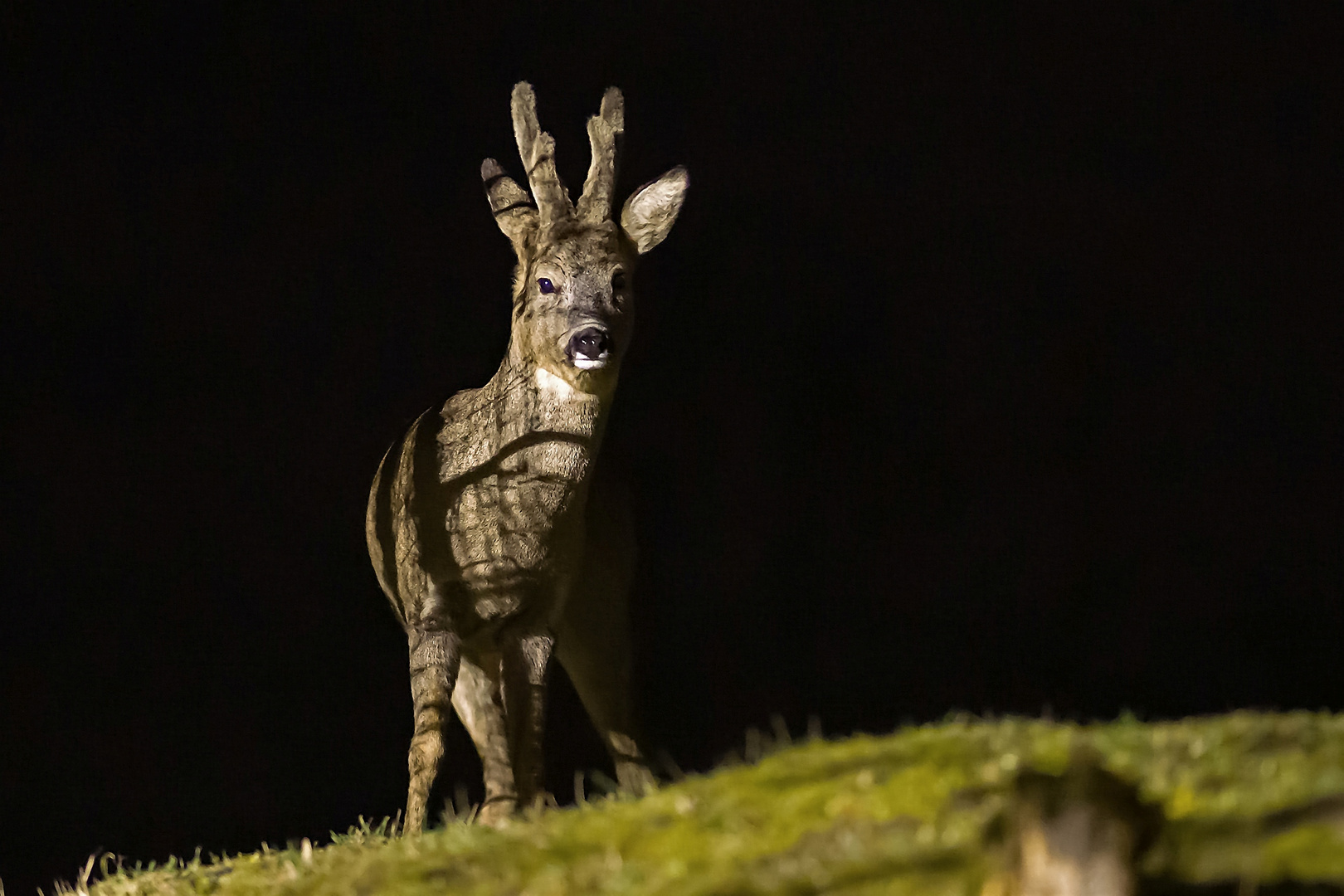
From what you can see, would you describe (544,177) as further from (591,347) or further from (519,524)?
(519,524)

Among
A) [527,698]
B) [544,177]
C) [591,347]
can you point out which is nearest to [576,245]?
[544,177]

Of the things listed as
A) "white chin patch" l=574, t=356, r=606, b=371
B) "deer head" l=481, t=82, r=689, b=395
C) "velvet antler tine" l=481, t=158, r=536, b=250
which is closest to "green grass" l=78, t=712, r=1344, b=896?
"white chin patch" l=574, t=356, r=606, b=371

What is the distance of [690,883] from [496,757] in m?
3.43

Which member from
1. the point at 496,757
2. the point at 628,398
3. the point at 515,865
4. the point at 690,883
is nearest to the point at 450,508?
the point at 496,757

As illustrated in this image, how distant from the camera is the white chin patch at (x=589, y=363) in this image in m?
6.75

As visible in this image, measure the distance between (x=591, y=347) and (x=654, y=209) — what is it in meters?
1.13

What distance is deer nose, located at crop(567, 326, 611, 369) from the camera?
6730mm

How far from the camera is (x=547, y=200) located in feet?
23.7

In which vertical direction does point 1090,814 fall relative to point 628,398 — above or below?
below

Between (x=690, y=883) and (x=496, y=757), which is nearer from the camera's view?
(x=690, y=883)

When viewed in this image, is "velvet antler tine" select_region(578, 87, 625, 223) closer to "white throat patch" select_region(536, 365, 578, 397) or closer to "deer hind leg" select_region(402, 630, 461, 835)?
"white throat patch" select_region(536, 365, 578, 397)

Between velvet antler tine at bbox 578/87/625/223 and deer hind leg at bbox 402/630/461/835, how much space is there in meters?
1.92

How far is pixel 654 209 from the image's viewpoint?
7598 millimetres

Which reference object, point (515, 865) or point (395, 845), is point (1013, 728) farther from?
point (395, 845)
